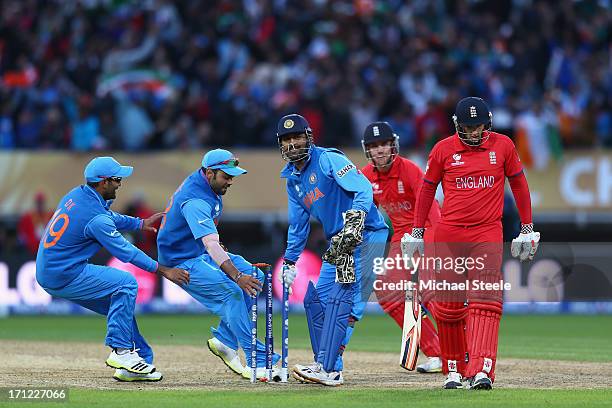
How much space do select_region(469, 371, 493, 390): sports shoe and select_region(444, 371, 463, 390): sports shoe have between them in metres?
0.23

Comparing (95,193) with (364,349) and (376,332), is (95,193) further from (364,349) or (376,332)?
(376,332)

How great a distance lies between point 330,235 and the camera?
12578 mm

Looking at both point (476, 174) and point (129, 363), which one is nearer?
point (476, 174)

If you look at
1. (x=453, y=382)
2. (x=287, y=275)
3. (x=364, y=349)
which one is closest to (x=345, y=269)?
(x=287, y=275)

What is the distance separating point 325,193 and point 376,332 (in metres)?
7.90

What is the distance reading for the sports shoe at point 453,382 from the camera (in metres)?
11.7

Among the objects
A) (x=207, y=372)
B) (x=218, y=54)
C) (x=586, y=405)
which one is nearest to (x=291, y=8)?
(x=218, y=54)

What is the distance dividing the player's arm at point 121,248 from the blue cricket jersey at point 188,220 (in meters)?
0.37

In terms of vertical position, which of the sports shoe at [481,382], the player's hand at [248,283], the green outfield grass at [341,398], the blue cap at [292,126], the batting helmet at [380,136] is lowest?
the green outfield grass at [341,398]

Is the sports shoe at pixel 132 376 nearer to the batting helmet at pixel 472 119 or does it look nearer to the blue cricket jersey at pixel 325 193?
the blue cricket jersey at pixel 325 193

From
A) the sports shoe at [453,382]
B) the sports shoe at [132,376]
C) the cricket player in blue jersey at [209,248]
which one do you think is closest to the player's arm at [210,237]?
the cricket player in blue jersey at [209,248]

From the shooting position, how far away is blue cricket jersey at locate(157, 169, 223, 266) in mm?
12211

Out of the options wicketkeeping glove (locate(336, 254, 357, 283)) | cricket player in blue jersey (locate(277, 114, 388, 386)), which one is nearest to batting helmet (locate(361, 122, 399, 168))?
cricket player in blue jersey (locate(277, 114, 388, 386))

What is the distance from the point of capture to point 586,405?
1045 centimetres
